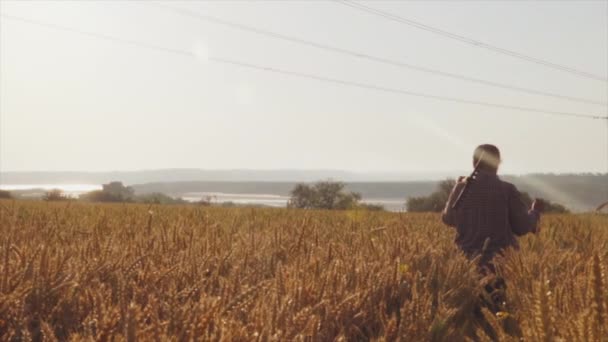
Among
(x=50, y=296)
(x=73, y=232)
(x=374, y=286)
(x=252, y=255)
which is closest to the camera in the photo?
(x=50, y=296)

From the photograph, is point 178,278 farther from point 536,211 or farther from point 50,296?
point 536,211

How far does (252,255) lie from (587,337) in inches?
108

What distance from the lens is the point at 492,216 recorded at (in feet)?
20.1

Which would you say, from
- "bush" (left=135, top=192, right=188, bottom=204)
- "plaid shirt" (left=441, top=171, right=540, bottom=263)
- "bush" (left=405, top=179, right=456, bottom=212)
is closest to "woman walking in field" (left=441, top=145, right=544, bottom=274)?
"plaid shirt" (left=441, top=171, right=540, bottom=263)

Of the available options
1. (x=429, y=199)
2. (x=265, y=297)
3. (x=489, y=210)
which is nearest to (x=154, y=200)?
(x=429, y=199)

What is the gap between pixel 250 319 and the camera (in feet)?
7.66

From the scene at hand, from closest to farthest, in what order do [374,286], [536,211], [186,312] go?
1. [186,312]
2. [374,286]
3. [536,211]

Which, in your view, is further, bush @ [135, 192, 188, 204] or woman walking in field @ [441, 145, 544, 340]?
bush @ [135, 192, 188, 204]

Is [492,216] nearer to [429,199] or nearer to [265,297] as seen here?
[265,297]

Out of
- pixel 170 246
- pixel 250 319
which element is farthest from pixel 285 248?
pixel 250 319

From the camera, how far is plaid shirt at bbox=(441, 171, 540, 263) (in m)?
6.12

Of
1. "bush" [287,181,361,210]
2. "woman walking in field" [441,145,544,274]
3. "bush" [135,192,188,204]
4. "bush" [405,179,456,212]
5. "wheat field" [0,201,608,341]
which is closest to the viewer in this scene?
"wheat field" [0,201,608,341]

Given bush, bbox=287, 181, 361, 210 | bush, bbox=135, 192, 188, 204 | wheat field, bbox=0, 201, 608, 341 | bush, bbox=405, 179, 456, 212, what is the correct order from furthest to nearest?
bush, bbox=287, 181, 361, 210 < bush, bbox=405, 179, 456, 212 < bush, bbox=135, 192, 188, 204 < wheat field, bbox=0, 201, 608, 341

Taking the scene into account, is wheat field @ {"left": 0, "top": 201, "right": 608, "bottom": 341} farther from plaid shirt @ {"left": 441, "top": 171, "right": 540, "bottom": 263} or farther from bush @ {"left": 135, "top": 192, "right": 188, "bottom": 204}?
bush @ {"left": 135, "top": 192, "right": 188, "bottom": 204}
